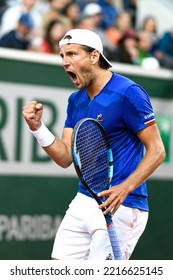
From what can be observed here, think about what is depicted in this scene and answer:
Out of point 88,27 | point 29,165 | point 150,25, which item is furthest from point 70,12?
point 29,165

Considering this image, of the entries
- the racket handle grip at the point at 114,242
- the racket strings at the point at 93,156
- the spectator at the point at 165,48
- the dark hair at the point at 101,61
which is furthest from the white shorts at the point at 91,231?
the spectator at the point at 165,48

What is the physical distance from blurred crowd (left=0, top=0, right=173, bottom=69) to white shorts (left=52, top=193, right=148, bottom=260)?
12.8ft

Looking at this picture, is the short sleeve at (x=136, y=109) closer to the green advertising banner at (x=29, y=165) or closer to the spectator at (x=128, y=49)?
the green advertising banner at (x=29, y=165)

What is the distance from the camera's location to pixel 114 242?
4520mm

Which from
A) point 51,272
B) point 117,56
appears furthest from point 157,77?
point 51,272

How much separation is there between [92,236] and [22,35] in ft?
14.7

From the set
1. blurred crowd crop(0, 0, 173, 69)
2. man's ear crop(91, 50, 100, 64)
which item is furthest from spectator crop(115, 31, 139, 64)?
man's ear crop(91, 50, 100, 64)

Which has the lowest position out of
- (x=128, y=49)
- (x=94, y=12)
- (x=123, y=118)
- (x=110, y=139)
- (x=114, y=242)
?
(x=114, y=242)

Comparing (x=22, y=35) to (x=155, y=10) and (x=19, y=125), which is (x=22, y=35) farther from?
(x=155, y=10)

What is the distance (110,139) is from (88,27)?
17.8 feet

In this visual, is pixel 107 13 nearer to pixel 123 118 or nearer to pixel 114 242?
pixel 123 118

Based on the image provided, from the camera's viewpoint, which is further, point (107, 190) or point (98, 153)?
point (98, 153)

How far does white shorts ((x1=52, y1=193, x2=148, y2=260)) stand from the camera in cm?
480

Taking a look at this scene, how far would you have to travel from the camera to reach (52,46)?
29.1 feet
